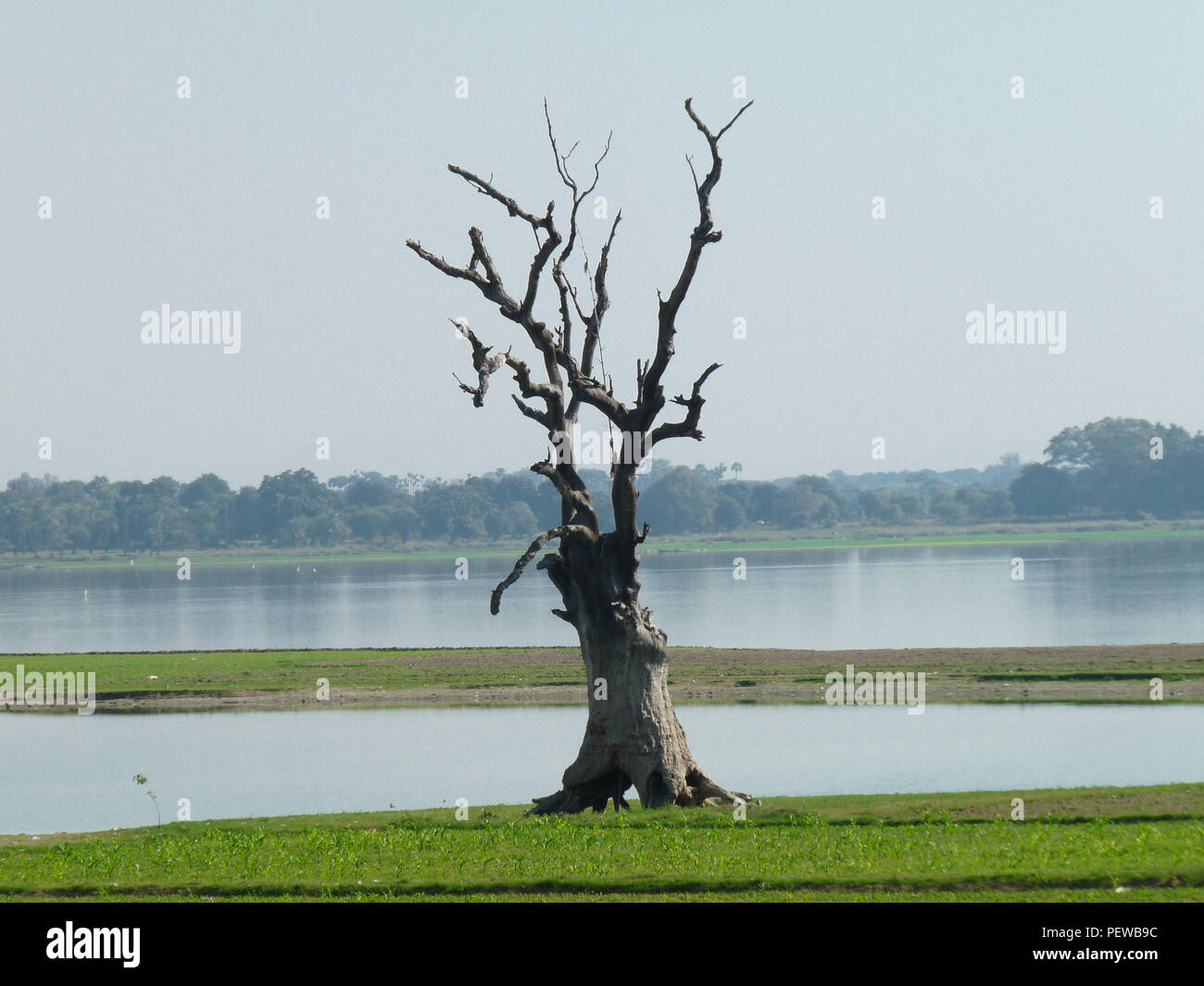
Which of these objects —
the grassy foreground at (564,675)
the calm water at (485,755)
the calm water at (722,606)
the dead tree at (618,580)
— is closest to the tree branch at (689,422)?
the dead tree at (618,580)

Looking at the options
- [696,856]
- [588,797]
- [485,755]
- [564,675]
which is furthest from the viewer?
[564,675]

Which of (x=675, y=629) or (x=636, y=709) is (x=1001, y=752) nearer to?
(x=636, y=709)

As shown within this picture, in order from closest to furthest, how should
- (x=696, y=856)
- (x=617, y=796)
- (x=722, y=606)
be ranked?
(x=696, y=856), (x=617, y=796), (x=722, y=606)

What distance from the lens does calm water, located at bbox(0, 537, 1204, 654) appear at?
2549 inches

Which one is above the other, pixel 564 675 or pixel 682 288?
pixel 682 288

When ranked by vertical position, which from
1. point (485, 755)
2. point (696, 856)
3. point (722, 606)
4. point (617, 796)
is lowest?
point (722, 606)

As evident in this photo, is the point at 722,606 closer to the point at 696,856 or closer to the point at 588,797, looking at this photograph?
the point at 588,797

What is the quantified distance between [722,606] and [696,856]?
70.7 m

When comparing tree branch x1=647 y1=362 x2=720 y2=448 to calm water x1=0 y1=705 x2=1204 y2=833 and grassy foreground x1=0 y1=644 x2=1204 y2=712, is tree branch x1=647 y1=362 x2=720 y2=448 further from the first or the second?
grassy foreground x1=0 y1=644 x2=1204 y2=712

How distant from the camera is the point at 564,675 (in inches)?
1897

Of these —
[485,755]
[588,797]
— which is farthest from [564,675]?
[588,797]

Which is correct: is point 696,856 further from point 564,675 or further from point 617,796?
point 564,675

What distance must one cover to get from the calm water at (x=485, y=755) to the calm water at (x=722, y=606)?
2059cm

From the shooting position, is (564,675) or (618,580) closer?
(618,580)
